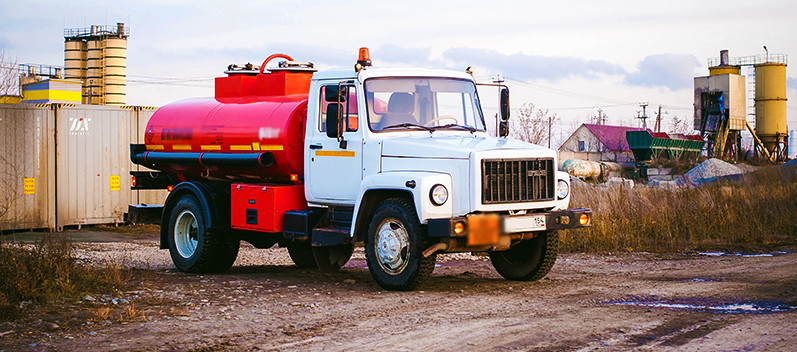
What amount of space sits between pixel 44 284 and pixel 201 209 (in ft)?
10.5

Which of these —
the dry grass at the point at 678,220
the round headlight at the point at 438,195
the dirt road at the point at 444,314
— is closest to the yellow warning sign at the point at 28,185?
the dirt road at the point at 444,314

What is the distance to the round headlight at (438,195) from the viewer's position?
864 cm

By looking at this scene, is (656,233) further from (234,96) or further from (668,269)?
(234,96)

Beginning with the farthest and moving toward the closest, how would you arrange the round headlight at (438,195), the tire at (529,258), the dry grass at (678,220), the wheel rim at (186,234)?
1. the dry grass at (678,220)
2. the wheel rim at (186,234)
3. the tire at (529,258)
4. the round headlight at (438,195)

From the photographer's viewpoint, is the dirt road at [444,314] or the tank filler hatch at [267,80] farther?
the tank filler hatch at [267,80]

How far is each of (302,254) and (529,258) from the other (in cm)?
394

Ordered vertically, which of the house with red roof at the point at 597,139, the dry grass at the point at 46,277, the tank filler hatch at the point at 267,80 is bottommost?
the dry grass at the point at 46,277

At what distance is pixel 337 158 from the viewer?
9969 millimetres

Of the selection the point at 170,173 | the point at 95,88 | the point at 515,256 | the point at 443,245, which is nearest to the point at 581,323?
the point at 443,245

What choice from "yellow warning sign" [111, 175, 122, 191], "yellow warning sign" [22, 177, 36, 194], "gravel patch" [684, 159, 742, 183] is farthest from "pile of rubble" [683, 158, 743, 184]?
"yellow warning sign" [22, 177, 36, 194]

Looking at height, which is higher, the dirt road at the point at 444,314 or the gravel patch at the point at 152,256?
the dirt road at the point at 444,314

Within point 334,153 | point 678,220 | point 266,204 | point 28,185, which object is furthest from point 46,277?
point 678,220

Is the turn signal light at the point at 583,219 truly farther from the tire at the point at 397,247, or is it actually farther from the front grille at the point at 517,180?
the tire at the point at 397,247

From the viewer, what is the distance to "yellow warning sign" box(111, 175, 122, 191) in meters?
21.2
